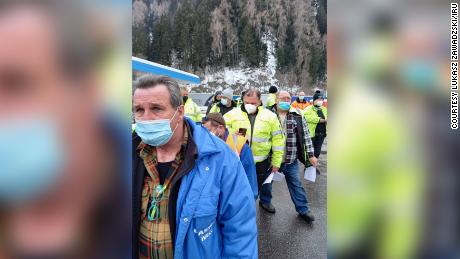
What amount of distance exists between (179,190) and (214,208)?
0.53 feet

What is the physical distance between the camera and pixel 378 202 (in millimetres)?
462

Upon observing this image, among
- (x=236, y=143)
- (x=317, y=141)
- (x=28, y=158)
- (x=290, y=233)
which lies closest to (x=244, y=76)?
(x=317, y=141)

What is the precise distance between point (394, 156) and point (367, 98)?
85mm

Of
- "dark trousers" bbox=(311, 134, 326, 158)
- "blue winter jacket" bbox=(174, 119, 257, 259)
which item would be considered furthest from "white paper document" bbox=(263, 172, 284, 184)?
"dark trousers" bbox=(311, 134, 326, 158)

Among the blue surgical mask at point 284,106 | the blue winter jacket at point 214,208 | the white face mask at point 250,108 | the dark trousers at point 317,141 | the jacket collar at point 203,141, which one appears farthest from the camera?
the dark trousers at point 317,141

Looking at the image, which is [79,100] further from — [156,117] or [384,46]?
[156,117]

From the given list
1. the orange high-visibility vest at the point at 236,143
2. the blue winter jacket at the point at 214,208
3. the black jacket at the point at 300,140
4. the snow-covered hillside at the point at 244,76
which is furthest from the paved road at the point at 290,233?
the snow-covered hillside at the point at 244,76

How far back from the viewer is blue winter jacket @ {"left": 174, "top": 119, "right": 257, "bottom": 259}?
132 centimetres

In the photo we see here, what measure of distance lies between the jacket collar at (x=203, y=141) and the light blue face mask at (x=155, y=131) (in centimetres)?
14

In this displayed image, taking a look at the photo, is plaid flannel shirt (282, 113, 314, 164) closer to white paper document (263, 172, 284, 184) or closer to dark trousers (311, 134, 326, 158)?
white paper document (263, 172, 284, 184)

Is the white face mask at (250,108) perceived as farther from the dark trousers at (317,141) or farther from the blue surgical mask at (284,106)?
the dark trousers at (317,141)

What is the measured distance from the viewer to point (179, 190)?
4.44 feet

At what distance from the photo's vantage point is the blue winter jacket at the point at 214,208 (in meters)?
1.32

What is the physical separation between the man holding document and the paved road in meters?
0.25
